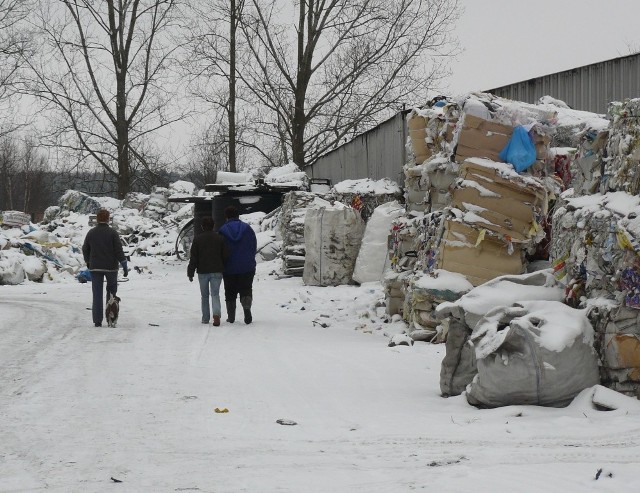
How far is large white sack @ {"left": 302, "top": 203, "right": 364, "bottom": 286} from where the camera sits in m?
15.5

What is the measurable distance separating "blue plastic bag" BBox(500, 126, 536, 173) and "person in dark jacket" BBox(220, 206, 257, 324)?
3977 mm

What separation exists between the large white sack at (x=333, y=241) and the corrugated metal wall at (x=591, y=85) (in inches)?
158

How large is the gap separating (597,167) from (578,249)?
29.2 inches

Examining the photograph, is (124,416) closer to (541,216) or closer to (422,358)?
(422,358)

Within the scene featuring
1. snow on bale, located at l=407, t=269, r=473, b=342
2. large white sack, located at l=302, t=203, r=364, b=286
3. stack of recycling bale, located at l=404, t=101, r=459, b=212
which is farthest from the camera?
large white sack, located at l=302, t=203, r=364, b=286

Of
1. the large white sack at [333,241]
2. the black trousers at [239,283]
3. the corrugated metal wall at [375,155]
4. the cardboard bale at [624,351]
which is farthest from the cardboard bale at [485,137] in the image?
the corrugated metal wall at [375,155]

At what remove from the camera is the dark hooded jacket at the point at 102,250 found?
39.0 ft

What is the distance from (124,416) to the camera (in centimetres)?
613

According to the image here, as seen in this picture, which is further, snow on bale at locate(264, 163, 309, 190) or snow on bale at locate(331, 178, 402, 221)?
snow on bale at locate(264, 163, 309, 190)

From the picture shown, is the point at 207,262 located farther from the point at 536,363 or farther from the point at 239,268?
the point at 536,363

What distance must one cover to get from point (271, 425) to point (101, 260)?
6.63m

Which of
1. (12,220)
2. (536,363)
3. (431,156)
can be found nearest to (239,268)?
(431,156)

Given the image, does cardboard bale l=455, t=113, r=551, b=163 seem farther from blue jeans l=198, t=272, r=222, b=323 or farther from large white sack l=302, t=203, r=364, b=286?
large white sack l=302, t=203, r=364, b=286

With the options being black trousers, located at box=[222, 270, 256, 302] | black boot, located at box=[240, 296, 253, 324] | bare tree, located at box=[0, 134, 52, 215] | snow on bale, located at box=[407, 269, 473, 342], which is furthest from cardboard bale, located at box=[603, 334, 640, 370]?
bare tree, located at box=[0, 134, 52, 215]
